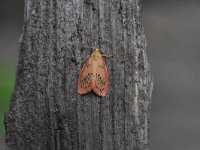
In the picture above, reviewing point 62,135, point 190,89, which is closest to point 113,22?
point 62,135

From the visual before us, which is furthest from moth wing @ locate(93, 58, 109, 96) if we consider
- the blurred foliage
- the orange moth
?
the blurred foliage

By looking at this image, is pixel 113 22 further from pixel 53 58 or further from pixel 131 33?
pixel 53 58

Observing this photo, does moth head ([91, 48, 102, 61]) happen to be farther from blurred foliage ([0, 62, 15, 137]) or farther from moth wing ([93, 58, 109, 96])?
blurred foliage ([0, 62, 15, 137])

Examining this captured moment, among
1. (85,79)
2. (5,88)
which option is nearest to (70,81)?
(85,79)

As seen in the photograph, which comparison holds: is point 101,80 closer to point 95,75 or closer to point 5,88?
point 95,75

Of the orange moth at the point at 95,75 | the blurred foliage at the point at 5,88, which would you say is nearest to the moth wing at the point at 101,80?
the orange moth at the point at 95,75

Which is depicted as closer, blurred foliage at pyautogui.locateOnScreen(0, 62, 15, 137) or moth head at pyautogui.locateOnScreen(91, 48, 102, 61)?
moth head at pyautogui.locateOnScreen(91, 48, 102, 61)

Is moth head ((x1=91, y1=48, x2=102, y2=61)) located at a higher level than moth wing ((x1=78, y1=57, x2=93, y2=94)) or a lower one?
higher

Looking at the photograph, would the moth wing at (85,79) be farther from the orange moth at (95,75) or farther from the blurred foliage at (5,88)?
the blurred foliage at (5,88)
